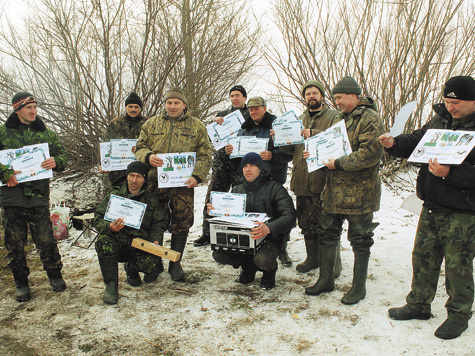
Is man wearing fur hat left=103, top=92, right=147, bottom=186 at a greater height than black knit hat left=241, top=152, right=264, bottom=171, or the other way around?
man wearing fur hat left=103, top=92, right=147, bottom=186

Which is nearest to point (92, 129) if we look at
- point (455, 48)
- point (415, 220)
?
point (415, 220)

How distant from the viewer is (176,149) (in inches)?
162

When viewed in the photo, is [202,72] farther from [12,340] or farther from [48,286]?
[12,340]

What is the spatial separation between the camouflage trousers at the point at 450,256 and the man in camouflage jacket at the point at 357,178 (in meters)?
0.47

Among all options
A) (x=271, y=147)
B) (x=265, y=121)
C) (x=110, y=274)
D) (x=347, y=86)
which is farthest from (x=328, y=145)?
(x=110, y=274)

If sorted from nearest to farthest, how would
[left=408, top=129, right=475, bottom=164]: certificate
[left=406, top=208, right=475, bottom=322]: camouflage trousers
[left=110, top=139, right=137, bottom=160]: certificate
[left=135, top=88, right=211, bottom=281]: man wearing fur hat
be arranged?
[left=408, top=129, right=475, bottom=164]: certificate
[left=406, top=208, right=475, bottom=322]: camouflage trousers
[left=135, top=88, right=211, bottom=281]: man wearing fur hat
[left=110, top=139, right=137, bottom=160]: certificate

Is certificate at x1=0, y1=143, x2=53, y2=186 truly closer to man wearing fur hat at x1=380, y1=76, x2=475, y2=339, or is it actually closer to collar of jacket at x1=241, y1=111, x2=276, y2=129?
collar of jacket at x1=241, y1=111, x2=276, y2=129

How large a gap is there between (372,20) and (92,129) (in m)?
5.65

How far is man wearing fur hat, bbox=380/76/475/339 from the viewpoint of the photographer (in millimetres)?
2639

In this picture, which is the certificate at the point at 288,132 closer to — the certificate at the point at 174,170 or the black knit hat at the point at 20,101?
the certificate at the point at 174,170

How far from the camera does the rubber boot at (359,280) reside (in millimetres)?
3412

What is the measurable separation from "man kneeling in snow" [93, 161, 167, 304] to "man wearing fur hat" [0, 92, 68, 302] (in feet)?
1.89

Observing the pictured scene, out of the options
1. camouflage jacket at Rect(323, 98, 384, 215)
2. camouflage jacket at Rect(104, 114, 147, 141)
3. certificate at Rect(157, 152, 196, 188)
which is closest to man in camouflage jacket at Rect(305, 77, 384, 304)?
camouflage jacket at Rect(323, 98, 384, 215)

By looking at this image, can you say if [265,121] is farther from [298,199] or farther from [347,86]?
[347,86]
